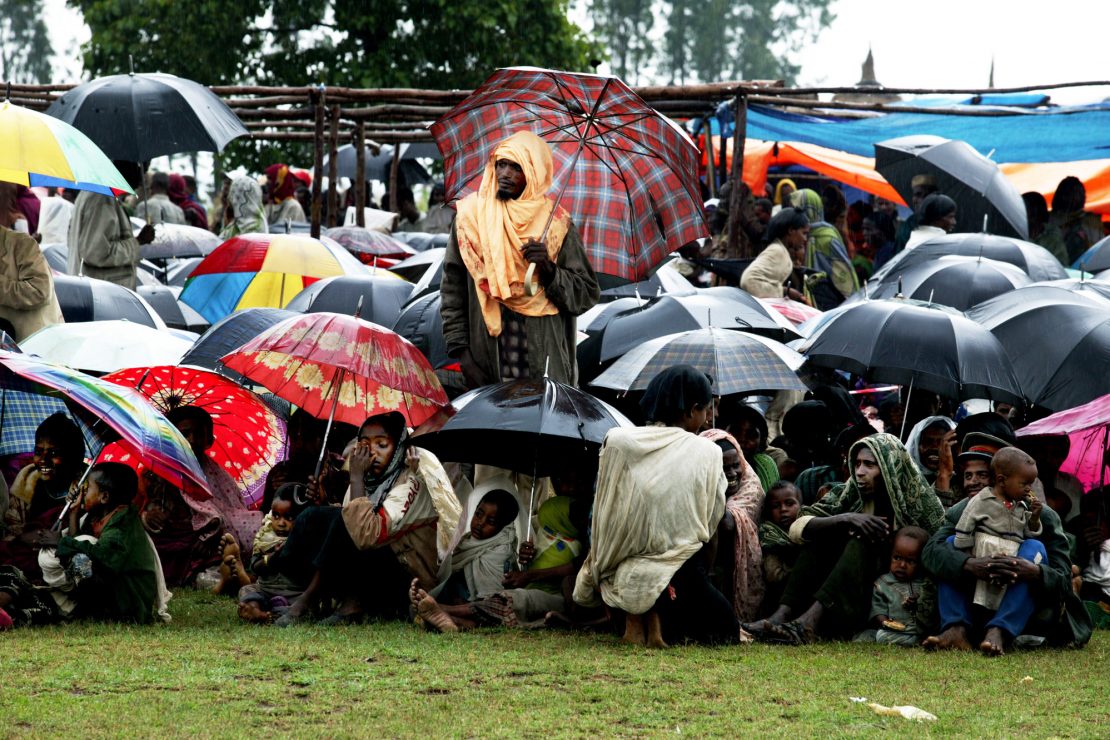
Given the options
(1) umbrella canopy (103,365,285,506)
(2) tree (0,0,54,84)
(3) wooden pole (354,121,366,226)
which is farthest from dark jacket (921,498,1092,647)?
(2) tree (0,0,54,84)

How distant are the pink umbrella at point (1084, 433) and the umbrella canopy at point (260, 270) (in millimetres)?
5369

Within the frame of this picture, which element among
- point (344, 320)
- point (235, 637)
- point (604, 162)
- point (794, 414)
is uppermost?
point (604, 162)

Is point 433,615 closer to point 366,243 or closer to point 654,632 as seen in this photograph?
point 654,632

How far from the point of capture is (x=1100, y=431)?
8633mm

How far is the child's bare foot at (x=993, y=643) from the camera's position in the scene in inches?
275

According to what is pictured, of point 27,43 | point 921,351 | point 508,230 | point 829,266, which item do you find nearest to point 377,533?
point 508,230

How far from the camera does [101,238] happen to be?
1179cm

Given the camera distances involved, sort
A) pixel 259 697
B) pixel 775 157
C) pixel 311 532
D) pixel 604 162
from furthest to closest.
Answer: pixel 775 157 → pixel 604 162 → pixel 311 532 → pixel 259 697

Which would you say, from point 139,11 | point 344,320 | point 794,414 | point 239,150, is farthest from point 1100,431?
point 139,11

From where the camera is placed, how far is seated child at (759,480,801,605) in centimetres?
781

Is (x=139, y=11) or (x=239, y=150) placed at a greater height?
(x=139, y=11)

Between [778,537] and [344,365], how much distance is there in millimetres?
2307

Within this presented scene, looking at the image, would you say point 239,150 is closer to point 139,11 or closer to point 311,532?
point 139,11

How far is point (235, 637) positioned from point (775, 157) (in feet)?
45.9
